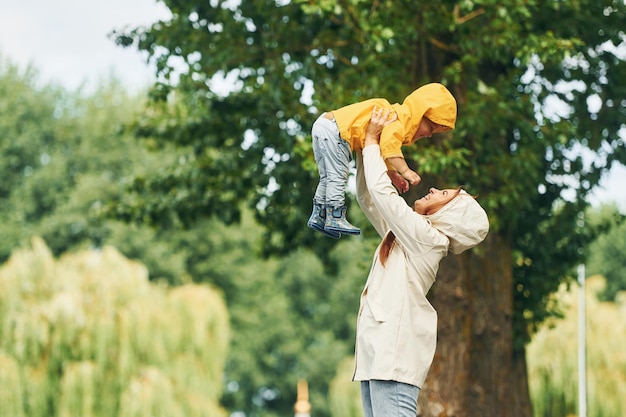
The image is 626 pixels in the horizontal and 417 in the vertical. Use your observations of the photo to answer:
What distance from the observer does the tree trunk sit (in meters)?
9.28

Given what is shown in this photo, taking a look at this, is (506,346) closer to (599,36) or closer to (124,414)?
(599,36)

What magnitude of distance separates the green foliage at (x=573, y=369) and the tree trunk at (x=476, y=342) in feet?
30.9

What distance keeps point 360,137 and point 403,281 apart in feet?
2.31

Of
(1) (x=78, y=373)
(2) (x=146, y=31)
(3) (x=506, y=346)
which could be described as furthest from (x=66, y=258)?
(3) (x=506, y=346)

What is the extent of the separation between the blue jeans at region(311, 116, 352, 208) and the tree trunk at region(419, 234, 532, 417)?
472 cm

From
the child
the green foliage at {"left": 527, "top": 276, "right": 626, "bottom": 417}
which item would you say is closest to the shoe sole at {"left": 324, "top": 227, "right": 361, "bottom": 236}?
the child

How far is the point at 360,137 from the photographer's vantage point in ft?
15.4

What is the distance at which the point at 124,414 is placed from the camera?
20500 mm

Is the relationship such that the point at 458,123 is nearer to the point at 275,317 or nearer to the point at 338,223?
the point at 338,223

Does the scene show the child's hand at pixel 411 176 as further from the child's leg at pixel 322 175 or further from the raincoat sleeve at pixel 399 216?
the child's leg at pixel 322 175

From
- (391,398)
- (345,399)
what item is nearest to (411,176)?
(391,398)

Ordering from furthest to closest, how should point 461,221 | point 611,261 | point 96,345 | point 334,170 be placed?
point 611,261 → point 96,345 → point 334,170 → point 461,221

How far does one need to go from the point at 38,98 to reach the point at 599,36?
2478 centimetres

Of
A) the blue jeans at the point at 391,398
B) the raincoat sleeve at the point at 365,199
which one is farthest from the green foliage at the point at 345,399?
the blue jeans at the point at 391,398
